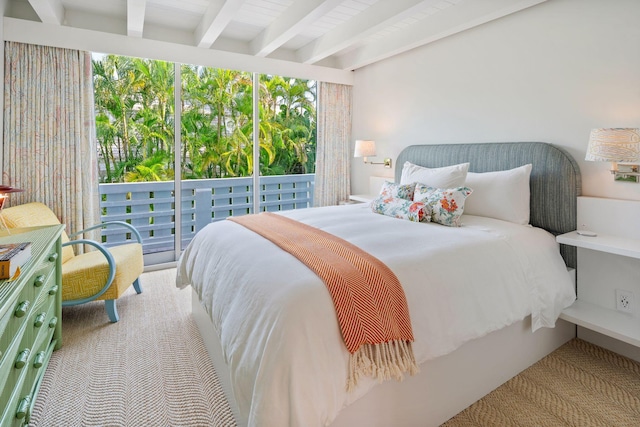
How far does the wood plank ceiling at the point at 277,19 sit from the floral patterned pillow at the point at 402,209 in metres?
1.46

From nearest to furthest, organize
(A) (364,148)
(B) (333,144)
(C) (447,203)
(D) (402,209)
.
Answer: (C) (447,203)
(D) (402,209)
(A) (364,148)
(B) (333,144)

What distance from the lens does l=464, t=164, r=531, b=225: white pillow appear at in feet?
8.62

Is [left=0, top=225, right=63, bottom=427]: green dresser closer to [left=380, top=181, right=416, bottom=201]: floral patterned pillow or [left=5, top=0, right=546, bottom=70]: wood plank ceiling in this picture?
[left=5, top=0, right=546, bottom=70]: wood plank ceiling

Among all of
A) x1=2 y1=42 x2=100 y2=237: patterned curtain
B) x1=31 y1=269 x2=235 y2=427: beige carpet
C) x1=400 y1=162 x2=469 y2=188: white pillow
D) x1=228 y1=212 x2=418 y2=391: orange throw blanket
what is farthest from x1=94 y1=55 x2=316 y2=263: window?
x1=228 y1=212 x2=418 y2=391: orange throw blanket

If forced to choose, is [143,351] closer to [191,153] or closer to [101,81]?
[191,153]

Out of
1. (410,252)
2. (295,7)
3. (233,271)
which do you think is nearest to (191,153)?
(295,7)

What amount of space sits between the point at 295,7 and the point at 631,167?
2775 mm

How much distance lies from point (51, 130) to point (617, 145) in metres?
4.26

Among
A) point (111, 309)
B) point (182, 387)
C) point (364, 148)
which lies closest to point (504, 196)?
point (364, 148)

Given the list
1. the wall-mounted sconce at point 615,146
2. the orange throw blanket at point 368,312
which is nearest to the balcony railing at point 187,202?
the orange throw blanket at point 368,312

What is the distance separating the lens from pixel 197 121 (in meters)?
4.29

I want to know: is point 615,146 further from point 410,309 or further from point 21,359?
point 21,359

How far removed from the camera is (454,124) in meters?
3.49

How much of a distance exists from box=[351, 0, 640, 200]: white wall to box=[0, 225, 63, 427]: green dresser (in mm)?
3231
